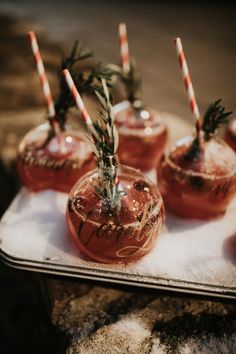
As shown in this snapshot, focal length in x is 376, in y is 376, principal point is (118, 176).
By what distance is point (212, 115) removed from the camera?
1.16m

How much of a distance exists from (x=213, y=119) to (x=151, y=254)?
455 mm

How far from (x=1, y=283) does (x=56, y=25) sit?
3318mm

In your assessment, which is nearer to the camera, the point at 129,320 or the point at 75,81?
the point at 129,320

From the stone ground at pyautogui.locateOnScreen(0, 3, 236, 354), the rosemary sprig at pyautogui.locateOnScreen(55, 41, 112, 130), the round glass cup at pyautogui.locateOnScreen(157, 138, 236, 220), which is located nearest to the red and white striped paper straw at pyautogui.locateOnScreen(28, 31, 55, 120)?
the rosemary sprig at pyautogui.locateOnScreen(55, 41, 112, 130)

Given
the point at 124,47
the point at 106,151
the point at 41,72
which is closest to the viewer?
the point at 106,151

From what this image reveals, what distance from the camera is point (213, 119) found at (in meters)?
1.16

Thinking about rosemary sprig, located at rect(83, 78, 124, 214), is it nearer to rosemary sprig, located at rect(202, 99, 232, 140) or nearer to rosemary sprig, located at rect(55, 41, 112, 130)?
rosemary sprig, located at rect(55, 41, 112, 130)

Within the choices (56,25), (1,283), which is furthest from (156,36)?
(1,283)

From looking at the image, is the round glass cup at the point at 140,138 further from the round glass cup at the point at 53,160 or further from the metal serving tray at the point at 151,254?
the metal serving tray at the point at 151,254

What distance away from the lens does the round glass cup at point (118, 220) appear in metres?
1.00

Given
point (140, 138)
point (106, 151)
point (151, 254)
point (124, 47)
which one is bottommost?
point (151, 254)

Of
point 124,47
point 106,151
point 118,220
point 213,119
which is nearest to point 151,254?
point 118,220

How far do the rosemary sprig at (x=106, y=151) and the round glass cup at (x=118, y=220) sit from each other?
0.05ft

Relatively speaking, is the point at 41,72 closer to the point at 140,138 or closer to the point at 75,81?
the point at 75,81
